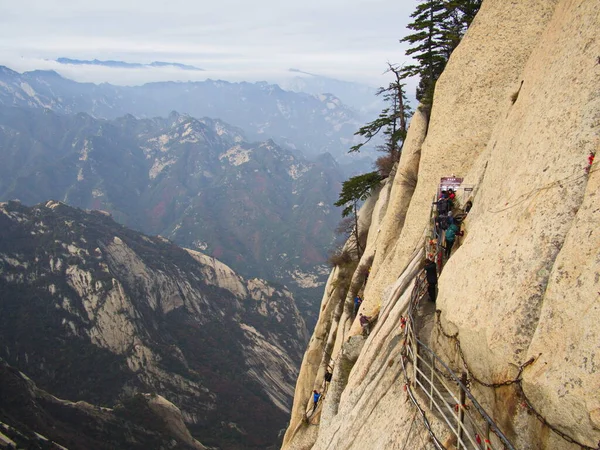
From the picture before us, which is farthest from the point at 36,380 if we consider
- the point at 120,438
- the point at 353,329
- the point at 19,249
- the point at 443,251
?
the point at 443,251

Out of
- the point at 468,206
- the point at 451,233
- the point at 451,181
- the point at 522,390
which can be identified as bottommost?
the point at 522,390

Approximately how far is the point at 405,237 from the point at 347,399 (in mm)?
11692

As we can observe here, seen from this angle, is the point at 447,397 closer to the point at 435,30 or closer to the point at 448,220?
the point at 448,220

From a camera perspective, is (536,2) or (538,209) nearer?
(538,209)

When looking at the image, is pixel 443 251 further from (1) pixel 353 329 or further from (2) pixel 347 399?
(1) pixel 353 329

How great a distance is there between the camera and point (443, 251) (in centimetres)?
1919

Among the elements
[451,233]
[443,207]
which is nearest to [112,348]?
[443,207]

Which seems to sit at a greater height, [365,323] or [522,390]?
[522,390]

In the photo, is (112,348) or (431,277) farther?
(112,348)

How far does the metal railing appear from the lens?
10258 mm

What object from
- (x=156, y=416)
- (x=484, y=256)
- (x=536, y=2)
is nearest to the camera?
(x=484, y=256)

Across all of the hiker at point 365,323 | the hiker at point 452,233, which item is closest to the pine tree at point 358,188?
the hiker at point 365,323

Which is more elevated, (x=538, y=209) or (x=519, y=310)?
(x=538, y=209)

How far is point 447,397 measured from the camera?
12898 millimetres
